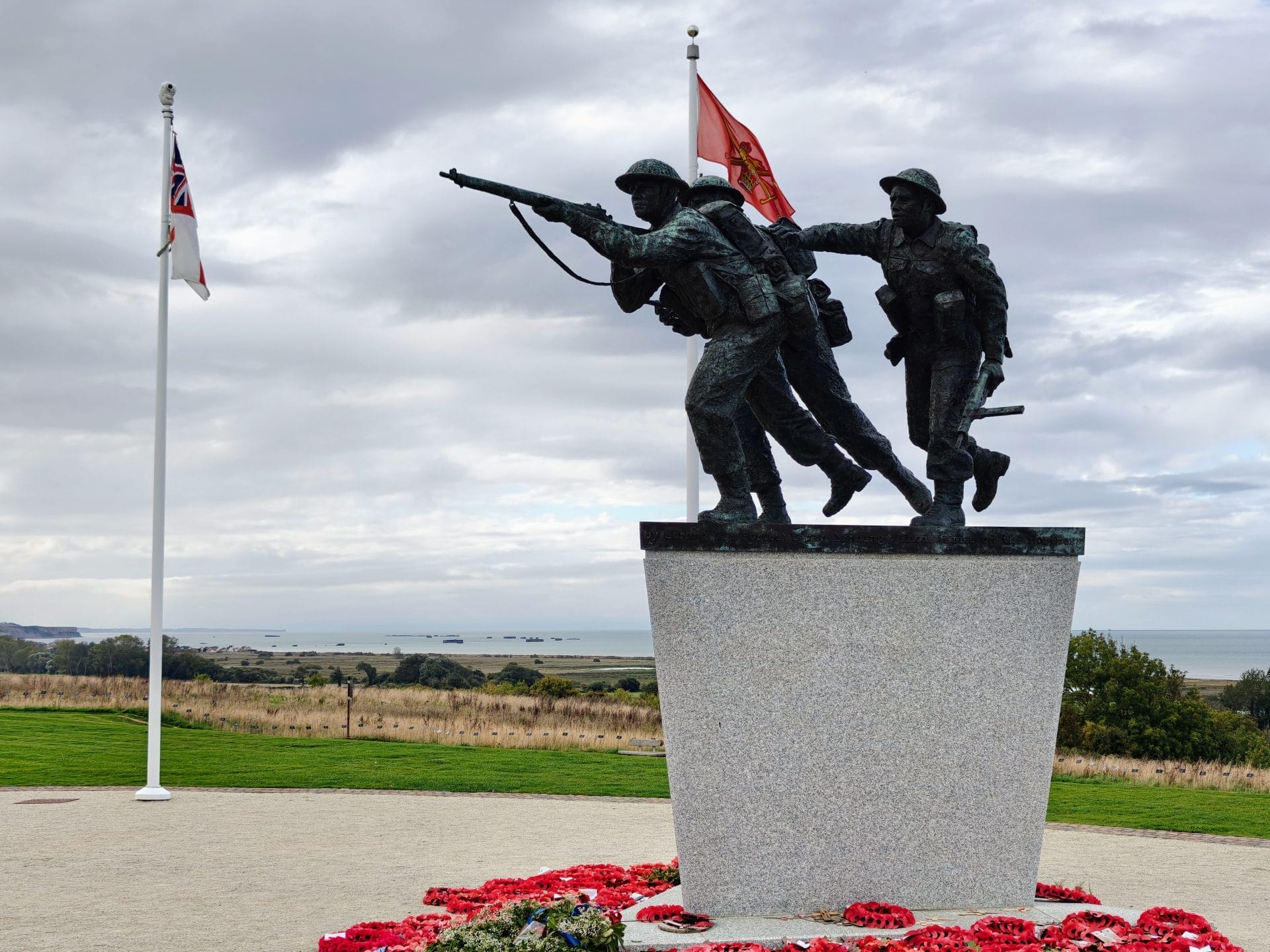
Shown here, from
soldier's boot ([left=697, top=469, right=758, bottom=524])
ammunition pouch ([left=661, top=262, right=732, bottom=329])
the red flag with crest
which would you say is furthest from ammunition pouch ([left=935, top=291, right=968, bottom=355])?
the red flag with crest

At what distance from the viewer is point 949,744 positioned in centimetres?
637

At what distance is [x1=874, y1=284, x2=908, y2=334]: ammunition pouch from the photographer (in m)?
7.30

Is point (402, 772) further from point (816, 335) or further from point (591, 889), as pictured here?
point (816, 335)

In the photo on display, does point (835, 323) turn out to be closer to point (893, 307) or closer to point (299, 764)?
point (893, 307)

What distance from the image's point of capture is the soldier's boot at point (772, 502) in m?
7.39

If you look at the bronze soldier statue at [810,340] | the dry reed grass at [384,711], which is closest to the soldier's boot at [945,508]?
the bronze soldier statue at [810,340]

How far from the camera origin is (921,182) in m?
7.01

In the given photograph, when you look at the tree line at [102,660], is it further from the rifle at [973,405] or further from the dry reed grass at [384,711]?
the rifle at [973,405]

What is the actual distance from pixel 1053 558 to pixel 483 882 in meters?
4.58

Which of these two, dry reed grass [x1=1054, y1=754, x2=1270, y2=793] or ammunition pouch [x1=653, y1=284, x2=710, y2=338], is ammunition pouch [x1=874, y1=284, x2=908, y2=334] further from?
dry reed grass [x1=1054, y1=754, x2=1270, y2=793]

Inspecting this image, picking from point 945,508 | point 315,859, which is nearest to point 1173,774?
point 945,508

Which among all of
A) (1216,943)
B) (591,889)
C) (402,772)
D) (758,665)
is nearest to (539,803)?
(402,772)

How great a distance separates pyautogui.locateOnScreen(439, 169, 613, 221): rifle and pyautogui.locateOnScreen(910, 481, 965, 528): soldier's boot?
2.59 metres

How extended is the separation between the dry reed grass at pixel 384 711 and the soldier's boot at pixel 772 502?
11830 millimetres
